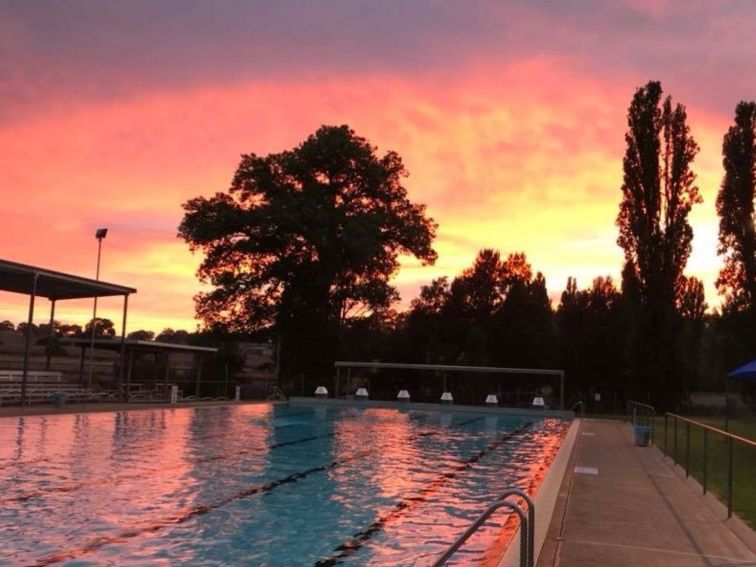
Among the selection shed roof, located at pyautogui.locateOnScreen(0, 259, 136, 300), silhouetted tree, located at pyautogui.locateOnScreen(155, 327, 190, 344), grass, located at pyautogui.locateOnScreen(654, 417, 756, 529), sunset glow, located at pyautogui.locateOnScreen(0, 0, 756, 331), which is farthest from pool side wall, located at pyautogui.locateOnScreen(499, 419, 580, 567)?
silhouetted tree, located at pyautogui.locateOnScreen(155, 327, 190, 344)

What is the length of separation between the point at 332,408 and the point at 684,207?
24.7 m

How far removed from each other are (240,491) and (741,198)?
43.6 m

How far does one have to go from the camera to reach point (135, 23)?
664 inches

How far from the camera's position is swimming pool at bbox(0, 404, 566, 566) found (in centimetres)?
719

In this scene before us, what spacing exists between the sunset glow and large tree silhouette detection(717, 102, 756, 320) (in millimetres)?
22074

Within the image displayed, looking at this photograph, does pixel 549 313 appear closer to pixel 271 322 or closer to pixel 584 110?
pixel 271 322

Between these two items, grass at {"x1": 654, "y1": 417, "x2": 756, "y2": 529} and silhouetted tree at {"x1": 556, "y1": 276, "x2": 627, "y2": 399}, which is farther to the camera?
silhouetted tree at {"x1": 556, "y1": 276, "x2": 627, "y2": 399}

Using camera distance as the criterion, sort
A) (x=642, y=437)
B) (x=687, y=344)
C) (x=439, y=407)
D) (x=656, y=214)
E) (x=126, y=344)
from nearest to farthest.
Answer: (x=642, y=437) → (x=126, y=344) → (x=439, y=407) → (x=656, y=214) → (x=687, y=344)

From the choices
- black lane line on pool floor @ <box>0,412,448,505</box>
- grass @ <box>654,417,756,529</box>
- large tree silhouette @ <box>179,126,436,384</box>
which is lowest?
black lane line on pool floor @ <box>0,412,448,505</box>

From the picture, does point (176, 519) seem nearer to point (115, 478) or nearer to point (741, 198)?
point (115, 478)

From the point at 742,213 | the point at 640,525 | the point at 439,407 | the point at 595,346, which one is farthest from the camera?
the point at 595,346

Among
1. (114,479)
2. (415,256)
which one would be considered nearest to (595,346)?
(415,256)

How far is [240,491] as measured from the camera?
33.8 ft

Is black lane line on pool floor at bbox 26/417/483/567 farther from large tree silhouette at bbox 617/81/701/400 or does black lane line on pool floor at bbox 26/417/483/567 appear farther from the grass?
large tree silhouette at bbox 617/81/701/400
